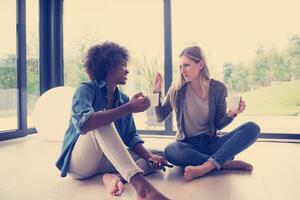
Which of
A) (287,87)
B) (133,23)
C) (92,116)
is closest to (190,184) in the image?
(92,116)

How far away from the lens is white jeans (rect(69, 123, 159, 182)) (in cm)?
128

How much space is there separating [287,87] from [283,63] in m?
0.27

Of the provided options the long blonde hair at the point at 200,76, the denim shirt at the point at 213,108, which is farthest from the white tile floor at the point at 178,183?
the long blonde hair at the point at 200,76

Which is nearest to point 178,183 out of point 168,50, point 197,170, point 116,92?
point 197,170

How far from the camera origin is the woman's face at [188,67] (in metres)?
1.87

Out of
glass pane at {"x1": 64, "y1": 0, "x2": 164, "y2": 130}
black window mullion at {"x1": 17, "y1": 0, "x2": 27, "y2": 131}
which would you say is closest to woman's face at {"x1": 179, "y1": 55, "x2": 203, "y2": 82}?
glass pane at {"x1": 64, "y1": 0, "x2": 164, "y2": 130}

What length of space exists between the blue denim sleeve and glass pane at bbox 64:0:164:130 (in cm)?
188

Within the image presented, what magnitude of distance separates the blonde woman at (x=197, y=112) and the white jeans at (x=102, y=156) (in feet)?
1.03

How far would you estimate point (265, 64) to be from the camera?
10.7 ft

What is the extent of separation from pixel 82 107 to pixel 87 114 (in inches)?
3.3

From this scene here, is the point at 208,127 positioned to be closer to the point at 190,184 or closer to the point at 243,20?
the point at 190,184

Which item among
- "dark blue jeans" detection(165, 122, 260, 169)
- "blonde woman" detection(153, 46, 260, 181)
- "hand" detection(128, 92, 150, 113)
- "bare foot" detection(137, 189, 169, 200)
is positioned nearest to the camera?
"bare foot" detection(137, 189, 169, 200)

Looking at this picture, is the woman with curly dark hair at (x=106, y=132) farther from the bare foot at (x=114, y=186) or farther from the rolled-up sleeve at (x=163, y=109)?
the rolled-up sleeve at (x=163, y=109)

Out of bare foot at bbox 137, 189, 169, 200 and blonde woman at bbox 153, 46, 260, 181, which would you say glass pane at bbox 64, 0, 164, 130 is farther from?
bare foot at bbox 137, 189, 169, 200
